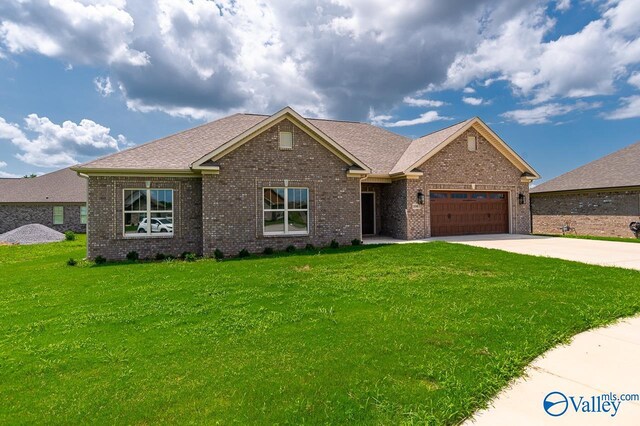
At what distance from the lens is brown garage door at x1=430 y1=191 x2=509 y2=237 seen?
1823 cm

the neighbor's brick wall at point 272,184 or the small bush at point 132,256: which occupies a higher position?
the neighbor's brick wall at point 272,184

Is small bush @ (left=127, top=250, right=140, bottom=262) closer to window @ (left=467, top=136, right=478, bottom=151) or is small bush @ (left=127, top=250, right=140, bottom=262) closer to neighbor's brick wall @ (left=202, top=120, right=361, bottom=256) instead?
neighbor's brick wall @ (left=202, top=120, right=361, bottom=256)

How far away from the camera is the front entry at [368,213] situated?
63.6 ft

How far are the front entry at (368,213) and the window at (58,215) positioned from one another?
25742mm

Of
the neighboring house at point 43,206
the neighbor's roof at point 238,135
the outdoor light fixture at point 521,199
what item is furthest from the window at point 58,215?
the outdoor light fixture at point 521,199

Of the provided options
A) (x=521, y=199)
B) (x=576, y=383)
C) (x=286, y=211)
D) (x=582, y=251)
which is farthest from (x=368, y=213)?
(x=576, y=383)

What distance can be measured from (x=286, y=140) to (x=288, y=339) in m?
10.5

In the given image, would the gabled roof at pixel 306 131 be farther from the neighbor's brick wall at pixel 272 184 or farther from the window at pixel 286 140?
the window at pixel 286 140

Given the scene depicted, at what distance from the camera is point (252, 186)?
13812 mm

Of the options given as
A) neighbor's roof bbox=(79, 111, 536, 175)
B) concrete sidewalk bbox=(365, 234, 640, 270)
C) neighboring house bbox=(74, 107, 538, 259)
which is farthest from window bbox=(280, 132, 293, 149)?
concrete sidewalk bbox=(365, 234, 640, 270)

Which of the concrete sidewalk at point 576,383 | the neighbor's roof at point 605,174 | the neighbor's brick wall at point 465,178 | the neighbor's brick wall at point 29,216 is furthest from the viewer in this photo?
the neighbor's brick wall at point 29,216

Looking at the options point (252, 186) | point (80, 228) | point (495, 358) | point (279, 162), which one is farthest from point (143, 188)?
point (80, 228)

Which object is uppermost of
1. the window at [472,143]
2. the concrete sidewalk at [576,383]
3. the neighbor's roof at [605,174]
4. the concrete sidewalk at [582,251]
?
the window at [472,143]

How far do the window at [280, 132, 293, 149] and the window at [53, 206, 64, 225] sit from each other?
81.9 feet
